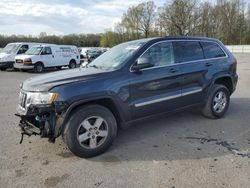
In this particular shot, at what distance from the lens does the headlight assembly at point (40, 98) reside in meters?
3.68

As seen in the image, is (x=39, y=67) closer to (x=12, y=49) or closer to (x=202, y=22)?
(x=12, y=49)

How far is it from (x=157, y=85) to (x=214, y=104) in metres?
1.85

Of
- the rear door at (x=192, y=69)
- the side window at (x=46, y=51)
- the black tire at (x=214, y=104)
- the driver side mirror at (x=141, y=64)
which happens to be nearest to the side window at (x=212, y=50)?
the rear door at (x=192, y=69)

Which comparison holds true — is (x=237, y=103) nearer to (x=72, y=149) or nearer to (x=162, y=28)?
(x=72, y=149)

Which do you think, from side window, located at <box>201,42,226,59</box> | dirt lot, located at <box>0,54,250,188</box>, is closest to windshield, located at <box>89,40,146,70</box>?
dirt lot, located at <box>0,54,250,188</box>

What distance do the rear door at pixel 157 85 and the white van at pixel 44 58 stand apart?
13776mm

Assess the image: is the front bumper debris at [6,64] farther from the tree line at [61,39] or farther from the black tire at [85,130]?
the tree line at [61,39]

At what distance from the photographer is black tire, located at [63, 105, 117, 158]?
381cm

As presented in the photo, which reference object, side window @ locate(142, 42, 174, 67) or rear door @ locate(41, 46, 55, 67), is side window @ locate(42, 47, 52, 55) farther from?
side window @ locate(142, 42, 174, 67)

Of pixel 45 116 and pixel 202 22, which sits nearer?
pixel 45 116

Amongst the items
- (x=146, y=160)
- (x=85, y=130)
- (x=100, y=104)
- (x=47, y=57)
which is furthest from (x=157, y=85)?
(x=47, y=57)

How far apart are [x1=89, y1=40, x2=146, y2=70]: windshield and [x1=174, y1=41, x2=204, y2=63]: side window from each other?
0.76 metres

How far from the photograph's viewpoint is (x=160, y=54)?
4754mm

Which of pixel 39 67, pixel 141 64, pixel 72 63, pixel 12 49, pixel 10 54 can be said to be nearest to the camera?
pixel 141 64
